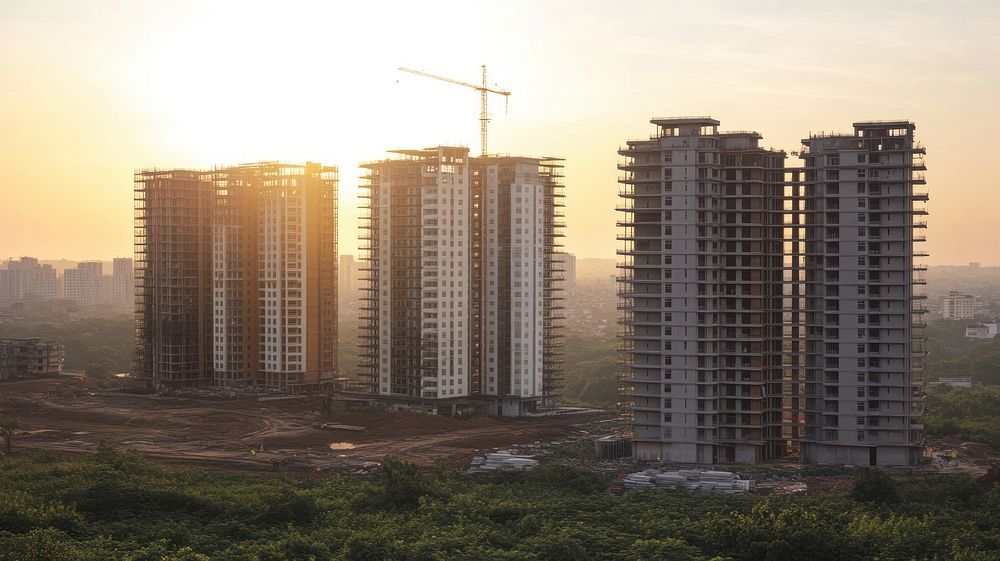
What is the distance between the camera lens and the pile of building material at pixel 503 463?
69688 mm

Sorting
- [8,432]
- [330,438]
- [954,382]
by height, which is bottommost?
[330,438]

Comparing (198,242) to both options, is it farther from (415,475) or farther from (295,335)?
(415,475)

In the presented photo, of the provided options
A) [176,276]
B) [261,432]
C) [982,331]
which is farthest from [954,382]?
[176,276]

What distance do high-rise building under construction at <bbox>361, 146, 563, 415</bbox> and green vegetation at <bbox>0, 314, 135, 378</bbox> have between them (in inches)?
2470

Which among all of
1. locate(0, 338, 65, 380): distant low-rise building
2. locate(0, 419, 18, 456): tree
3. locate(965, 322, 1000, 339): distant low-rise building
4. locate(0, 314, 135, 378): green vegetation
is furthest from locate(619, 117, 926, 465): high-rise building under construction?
locate(965, 322, 1000, 339): distant low-rise building

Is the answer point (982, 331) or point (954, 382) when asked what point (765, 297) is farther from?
point (982, 331)

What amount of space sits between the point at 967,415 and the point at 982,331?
9829 centimetres

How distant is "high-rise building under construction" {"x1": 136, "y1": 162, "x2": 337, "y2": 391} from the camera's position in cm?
11025

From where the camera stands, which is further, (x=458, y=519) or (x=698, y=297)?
(x=698, y=297)

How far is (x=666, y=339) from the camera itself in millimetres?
71000

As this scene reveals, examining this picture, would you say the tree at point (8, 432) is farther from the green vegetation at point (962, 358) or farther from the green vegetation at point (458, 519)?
the green vegetation at point (962, 358)

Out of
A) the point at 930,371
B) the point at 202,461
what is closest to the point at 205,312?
the point at 202,461

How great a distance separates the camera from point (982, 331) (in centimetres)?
18300

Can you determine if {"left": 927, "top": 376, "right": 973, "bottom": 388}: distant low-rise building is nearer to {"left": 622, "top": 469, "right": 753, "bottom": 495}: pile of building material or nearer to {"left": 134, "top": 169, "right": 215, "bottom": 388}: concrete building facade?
{"left": 622, "top": 469, "right": 753, "bottom": 495}: pile of building material
